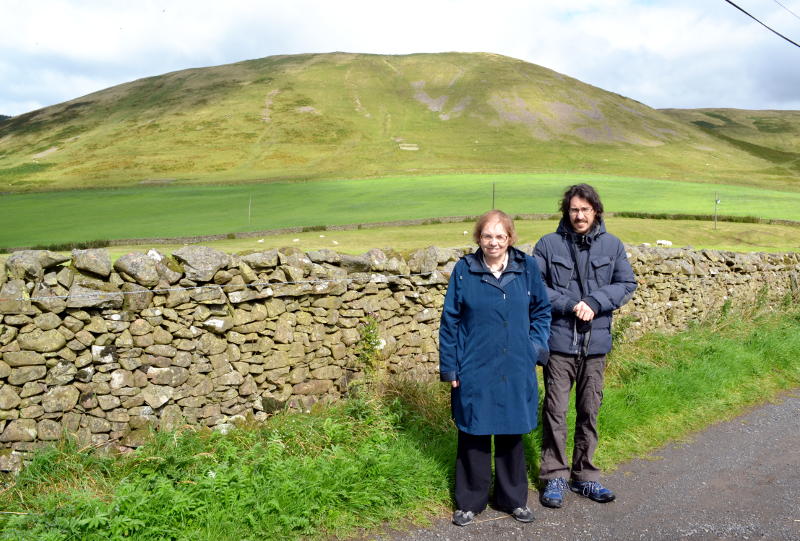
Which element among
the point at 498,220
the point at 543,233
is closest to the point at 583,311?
the point at 498,220

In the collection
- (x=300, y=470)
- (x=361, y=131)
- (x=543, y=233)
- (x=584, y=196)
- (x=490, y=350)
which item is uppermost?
(x=361, y=131)

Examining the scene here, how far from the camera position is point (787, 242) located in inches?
1081

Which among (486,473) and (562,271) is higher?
(562,271)

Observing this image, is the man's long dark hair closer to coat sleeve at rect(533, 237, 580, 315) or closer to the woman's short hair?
coat sleeve at rect(533, 237, 580, 315)

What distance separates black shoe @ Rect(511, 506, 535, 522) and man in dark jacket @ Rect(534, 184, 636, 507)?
0.38 m

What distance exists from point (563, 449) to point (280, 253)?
333cm

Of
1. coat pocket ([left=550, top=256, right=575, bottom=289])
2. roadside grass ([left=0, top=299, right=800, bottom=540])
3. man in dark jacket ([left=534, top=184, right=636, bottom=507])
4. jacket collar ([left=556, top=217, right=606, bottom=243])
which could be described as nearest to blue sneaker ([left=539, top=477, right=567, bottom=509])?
man in dark jacket ([left=534, top=184, right=636, bottom=507])

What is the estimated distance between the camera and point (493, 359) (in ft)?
15.0

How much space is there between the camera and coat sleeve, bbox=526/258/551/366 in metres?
4.72

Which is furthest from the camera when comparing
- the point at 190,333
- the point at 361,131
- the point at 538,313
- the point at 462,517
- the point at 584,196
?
the point at 361,131

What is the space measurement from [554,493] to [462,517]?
84 centimetres

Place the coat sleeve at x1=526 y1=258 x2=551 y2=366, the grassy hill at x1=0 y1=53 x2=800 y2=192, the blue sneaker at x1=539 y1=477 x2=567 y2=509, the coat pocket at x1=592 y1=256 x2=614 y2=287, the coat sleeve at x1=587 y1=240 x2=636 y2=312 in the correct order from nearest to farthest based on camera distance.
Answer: the coat sleeve at x1=526 y1=258 x2=551 y2=366 → the blue sneaker at x1=539 y1=477 x2=567 y2=509 → the coat sleeve at x1=587 y1=240 x2=636 y2=312 → the coat pocket at x1=592 y1=256 x2=614 y2=287 → the grassy hill at x1=0 y1=53 x2=800 y2=192

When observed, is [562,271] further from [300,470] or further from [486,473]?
[300,470]

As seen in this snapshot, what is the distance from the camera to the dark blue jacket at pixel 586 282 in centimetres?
501
